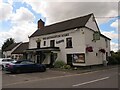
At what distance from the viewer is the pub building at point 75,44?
2767cm

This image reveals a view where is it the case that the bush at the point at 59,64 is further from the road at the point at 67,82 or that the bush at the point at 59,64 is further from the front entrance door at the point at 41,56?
the road at the point at 67,82

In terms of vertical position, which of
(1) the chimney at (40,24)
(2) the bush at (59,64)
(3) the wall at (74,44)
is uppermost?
(1) the chimney at (40,24)

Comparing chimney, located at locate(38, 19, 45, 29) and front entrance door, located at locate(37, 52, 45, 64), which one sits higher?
chimney, located at locate(38, 19, 45, 29)

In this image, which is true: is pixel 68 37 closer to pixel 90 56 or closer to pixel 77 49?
pixel 77 49

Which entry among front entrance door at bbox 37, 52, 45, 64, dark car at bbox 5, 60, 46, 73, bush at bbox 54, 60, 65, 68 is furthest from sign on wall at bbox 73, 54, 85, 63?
front entrance door at bbox 37, 52, 45, 64

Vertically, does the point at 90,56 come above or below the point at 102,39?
below

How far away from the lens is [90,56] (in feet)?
93.8

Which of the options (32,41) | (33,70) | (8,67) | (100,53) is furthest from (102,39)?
(8,67)

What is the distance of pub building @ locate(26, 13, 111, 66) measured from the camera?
90.8 ft

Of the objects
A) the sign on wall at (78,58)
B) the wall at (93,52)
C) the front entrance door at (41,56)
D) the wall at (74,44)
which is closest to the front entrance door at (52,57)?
the wall at (74,44)

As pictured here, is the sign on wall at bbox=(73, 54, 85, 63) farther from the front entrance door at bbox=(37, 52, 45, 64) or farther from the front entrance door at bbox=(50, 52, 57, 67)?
the front entrance door at bbox=(37, 52, 45, 64)

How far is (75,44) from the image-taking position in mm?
28359

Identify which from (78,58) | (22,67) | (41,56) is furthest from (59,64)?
(22,67)

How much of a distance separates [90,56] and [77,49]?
7.93 ft
